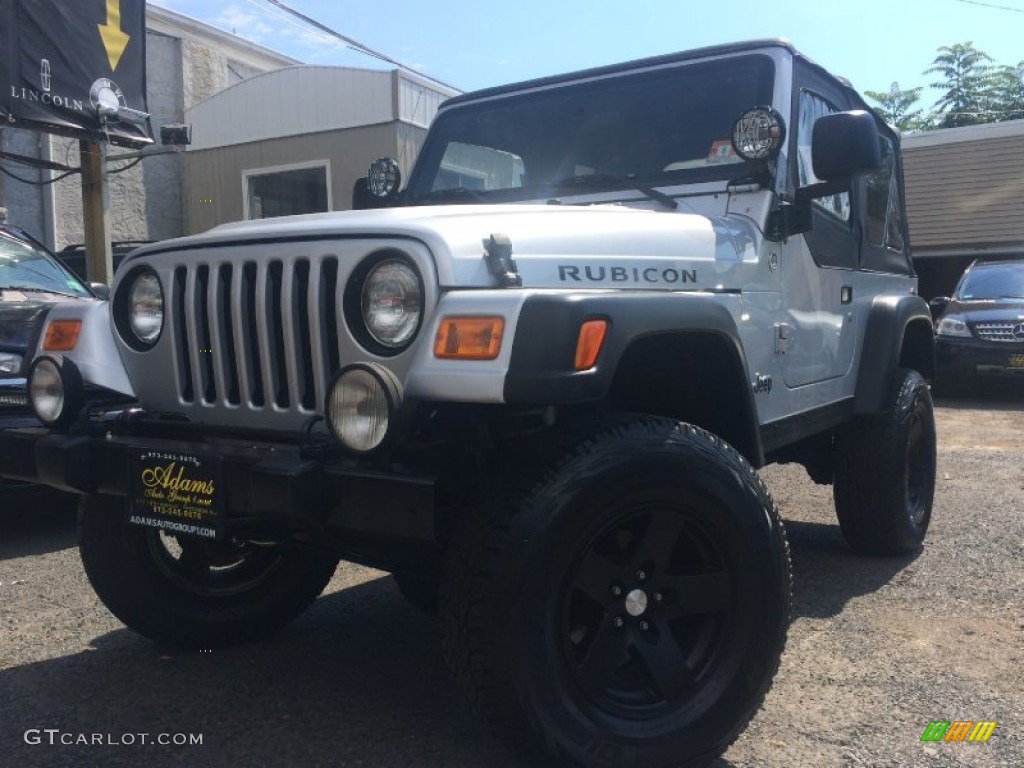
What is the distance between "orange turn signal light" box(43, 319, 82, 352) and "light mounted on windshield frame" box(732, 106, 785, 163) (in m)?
2.29

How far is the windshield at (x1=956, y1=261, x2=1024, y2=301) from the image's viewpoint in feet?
39.0

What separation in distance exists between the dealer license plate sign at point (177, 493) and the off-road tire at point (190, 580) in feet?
1.44

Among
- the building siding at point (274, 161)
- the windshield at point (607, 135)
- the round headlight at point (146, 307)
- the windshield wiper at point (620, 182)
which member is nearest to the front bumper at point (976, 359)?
the building siding at point (274, 161)

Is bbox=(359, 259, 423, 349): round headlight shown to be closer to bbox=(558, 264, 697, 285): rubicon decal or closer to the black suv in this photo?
bbox=(558, 264, 697, 285): rubicon decal

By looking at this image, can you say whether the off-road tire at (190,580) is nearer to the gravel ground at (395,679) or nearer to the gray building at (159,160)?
the gravel ground at (395,679)

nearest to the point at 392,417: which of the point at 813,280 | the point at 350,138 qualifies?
the point at 813,280

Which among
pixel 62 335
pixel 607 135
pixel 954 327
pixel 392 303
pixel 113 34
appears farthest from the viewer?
pixel 954 327

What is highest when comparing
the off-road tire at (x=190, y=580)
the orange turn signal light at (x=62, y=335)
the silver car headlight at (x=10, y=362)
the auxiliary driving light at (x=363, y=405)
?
the orange turn signal light at (x=62, y=335)

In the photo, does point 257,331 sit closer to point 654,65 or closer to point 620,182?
point 620,182

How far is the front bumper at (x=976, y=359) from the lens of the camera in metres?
11.0

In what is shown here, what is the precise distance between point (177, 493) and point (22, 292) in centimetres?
361

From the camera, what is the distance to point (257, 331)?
2639 millimetres

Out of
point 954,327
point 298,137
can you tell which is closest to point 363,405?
point 954,327

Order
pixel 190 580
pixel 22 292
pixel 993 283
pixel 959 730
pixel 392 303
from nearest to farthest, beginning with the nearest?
pixel 392 303 < pixel 959 730 < pixel 190 580 < pixel 22 292 < pixel 993 283
